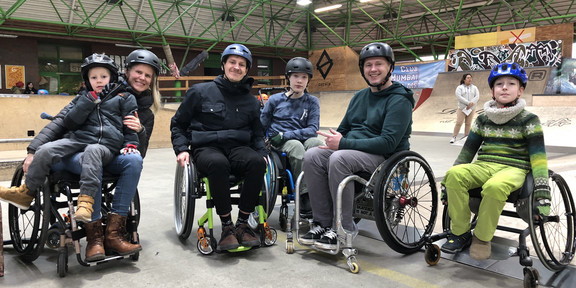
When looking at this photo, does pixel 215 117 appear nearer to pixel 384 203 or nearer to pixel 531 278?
pixel 384 203

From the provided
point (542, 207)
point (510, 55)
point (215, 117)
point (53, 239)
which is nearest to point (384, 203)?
Result: point (542, 207)

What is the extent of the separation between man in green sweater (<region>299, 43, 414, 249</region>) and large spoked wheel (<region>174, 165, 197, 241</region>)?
73cm

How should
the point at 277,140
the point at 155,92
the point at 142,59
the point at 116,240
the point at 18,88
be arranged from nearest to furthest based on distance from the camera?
the point at 116,240 < the point at 142,59 < the point at 155,92 < the point at 277,140 < the point at 18,88

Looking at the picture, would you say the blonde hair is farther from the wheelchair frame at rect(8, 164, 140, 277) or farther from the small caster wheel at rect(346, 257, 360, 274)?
the small caster wheel at rect(346, 257, 360, 274)

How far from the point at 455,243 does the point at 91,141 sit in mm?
2160

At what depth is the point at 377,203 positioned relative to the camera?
2334 mm

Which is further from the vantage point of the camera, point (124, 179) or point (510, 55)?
point (510, 55)

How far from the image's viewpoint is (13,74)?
15.4 m

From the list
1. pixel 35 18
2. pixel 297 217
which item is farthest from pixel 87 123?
pixel 35 18

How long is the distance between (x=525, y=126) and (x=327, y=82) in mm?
18938

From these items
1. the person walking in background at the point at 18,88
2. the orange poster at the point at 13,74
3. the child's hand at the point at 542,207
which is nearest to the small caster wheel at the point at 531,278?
the child's hand at the point at 542,207

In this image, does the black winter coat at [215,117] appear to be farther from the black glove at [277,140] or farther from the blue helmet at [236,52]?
the black glove at [277,140]

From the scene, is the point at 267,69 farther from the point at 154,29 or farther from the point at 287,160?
the point at 287,160

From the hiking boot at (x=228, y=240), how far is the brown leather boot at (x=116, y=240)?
1.57ft
